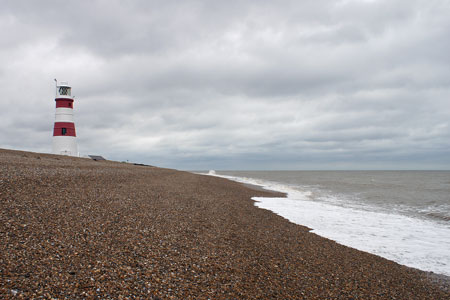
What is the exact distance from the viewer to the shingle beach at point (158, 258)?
4.48 m

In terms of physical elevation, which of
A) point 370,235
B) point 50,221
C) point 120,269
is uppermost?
point 50,221

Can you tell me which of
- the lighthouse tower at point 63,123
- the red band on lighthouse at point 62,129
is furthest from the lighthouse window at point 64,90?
the red band on lighthouse at point 62,129

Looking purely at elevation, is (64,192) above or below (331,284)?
above

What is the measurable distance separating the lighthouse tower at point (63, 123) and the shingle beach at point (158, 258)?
26226 millimetres

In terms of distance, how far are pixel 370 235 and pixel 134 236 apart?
9018 mm

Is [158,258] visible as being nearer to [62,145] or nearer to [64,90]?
[62,145]

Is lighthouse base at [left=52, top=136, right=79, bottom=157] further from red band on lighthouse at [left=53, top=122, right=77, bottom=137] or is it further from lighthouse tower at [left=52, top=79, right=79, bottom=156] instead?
red band on lighthouse at [left=53, top=122, right=77, bottom=137]

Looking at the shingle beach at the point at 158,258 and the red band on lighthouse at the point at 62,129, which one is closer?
the shingle beach at the point at 158,258

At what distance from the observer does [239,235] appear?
333 inches

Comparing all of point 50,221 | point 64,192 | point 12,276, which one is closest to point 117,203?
point 64,192

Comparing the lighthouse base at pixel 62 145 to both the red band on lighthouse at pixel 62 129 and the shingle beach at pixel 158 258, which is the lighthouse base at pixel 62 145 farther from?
the shingle beach at pixel 158 258

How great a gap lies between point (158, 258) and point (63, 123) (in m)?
33.3

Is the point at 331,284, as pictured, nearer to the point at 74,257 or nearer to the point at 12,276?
the point at 74,257

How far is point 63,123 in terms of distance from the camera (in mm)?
32906
